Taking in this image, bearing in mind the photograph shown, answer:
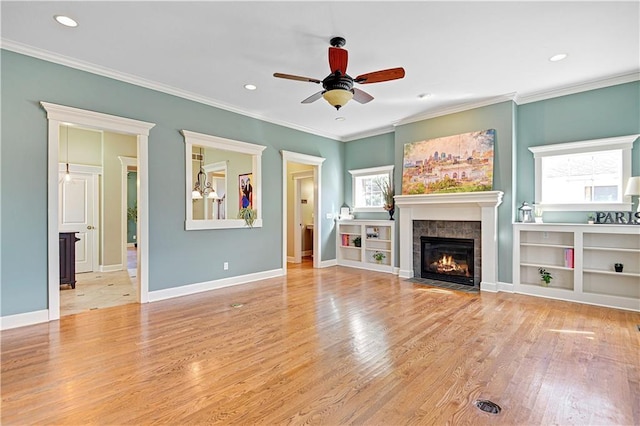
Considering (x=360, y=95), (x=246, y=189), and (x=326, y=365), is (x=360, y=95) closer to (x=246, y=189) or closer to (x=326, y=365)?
(x=326, y=365)

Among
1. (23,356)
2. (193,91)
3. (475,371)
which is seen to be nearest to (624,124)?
(475,371)

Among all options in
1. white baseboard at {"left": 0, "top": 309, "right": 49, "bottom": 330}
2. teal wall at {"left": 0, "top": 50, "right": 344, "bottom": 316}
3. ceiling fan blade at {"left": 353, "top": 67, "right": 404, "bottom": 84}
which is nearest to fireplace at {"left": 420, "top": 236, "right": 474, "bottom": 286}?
teal wall at {"left": 0, "top": 50, "right": 344, "bottom": 316}

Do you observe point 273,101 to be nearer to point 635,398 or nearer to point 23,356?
point 23,356

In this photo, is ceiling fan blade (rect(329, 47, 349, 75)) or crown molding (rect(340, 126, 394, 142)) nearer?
ceiling fan blade (rect(329, 47, 349, 75))

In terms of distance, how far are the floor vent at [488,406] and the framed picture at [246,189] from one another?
4894 mm

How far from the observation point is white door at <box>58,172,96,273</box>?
260 inches

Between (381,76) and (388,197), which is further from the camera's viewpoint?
(388,197)

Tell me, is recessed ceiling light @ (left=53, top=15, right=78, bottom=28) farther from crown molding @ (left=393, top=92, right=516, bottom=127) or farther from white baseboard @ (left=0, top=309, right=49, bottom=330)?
crown molding @ (left=393, top=92, right=516, bottom=127)

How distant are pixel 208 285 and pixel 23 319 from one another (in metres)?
2.24

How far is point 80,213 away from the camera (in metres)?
6.79

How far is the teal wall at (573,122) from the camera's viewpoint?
4.27 m

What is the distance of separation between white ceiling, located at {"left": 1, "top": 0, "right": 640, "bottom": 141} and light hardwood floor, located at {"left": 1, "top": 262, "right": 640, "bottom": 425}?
10.3ft

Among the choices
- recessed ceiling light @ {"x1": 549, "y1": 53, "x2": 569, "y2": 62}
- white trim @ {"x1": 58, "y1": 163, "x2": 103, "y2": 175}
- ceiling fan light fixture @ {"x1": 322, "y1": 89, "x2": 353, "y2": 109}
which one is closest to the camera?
ceiling fan light fixture @ {"x1": 322, "y1": 89, "x2": 353, "y2": 109}

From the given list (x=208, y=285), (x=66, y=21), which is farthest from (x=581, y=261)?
(x=66, y=21)
